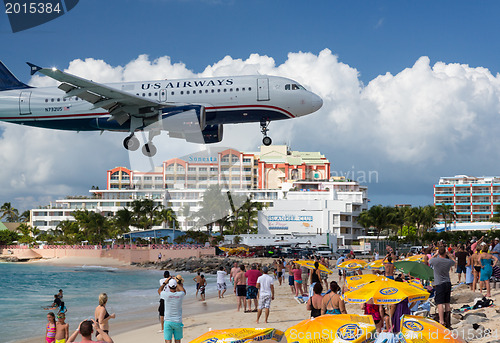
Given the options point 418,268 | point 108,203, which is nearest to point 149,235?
point 108,203

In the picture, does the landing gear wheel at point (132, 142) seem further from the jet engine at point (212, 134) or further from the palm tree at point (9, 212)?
the palm tree at point (9, 212)

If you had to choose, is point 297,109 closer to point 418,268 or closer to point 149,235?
point 418,268

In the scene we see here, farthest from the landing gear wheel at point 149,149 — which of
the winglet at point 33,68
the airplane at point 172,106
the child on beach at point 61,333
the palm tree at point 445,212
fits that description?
the palm tree at point 445,212

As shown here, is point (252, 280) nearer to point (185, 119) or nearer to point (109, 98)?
point (185, 119)

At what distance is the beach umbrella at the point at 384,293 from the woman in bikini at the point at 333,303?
928mm

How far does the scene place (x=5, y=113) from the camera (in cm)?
3325

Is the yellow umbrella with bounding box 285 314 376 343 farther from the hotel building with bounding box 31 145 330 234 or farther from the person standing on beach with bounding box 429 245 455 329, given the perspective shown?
the hotel building with bounding box 31 145 330 234

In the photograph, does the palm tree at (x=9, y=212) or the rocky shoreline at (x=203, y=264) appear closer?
the rocky shoreline at (x=203, y=264)

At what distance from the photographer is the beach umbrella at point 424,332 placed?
898 centimetres

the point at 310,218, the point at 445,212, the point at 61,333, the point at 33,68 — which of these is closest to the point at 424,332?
the point at 61,333

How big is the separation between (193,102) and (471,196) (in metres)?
135

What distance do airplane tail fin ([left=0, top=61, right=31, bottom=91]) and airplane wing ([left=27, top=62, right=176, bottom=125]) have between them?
9965mm

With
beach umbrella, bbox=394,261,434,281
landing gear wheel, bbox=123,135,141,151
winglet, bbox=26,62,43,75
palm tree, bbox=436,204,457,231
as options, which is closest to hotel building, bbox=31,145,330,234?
palm tree, bbox=436,204,457,231

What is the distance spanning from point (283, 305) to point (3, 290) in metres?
41.7
